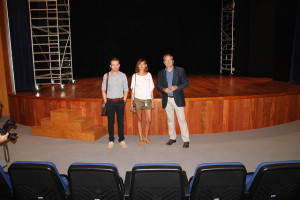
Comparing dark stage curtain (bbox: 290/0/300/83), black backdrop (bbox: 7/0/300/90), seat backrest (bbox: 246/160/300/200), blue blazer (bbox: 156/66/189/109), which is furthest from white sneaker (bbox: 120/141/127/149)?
black backdrop (bbox: 7/0/300/90)

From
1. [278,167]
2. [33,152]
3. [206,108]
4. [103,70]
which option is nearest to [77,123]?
[33,152]

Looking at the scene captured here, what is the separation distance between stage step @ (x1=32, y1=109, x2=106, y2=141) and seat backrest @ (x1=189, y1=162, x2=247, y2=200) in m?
2.89

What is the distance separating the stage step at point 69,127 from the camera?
4406mm

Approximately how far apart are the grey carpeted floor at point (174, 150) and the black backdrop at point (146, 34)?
545 centimetres

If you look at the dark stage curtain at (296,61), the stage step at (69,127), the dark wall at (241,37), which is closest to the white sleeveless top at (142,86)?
the stage step at (69,127)

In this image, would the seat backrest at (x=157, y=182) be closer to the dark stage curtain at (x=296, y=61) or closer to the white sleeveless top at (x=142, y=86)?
the white sleeveless top at (x=142, y=86)

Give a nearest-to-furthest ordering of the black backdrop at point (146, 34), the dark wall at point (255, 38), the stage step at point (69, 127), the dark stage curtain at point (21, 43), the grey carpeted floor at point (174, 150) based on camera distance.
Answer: the grey carpeted floor at point (174, 150)
the stage step at point (69, 127)
the dark stage curtain at point (21, 43)
the dark wall at point (255, 38)
the black backdrop at point (146, 34)

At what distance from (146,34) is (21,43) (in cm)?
525

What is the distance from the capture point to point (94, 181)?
171 cm

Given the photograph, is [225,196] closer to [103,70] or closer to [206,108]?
[206,108]

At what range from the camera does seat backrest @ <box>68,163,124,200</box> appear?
1.66 m

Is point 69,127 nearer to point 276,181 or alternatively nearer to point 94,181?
point 94,181

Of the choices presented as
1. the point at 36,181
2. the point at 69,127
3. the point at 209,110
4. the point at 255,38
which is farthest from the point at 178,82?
the point at 255,38

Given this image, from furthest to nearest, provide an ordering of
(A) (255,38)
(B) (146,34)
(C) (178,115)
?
(B) (146,34), (A) (255,38), (C) (178,115)
